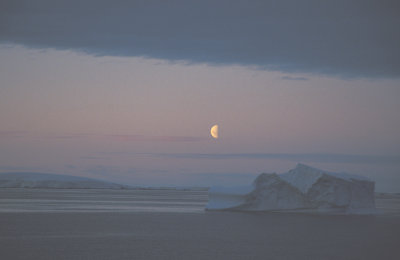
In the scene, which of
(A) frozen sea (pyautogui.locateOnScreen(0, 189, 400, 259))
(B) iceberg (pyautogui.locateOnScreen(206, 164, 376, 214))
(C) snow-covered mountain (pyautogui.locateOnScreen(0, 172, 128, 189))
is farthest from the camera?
(C) snow-covered mountain (pyautogui.locateOnScreen(0, 172, 128, 189))

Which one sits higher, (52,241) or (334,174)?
(334,174)

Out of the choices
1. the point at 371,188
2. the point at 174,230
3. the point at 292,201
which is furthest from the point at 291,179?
the point at 174,230

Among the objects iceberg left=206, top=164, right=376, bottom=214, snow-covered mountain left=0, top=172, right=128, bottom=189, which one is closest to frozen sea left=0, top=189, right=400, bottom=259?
iceberg left=206, top=164, right=376, bottom=214

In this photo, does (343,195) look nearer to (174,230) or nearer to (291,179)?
(291,179)

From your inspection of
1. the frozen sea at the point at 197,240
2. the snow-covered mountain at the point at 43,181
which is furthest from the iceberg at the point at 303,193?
the snow-covered mountain at the point at 43,181

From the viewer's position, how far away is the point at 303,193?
96.3 feet

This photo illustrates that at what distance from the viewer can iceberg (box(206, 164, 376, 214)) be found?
2911 centimetres

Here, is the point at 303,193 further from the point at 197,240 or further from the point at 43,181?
the point at 43,181

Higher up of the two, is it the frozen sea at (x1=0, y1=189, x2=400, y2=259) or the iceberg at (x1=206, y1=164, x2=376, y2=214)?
the iceberg at (x1=206, y1=164, x2=376, y2=214)

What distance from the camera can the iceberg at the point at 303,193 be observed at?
29109 mm

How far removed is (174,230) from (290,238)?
459 centimetres

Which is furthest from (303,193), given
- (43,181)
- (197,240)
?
(43,181)

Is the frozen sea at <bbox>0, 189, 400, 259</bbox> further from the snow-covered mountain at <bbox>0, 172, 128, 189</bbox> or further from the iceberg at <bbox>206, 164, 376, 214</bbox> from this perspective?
the snow-covered mountain at <bbox>0, 172, 128, 189</bbox>

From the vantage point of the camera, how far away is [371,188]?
3053 centimetres
